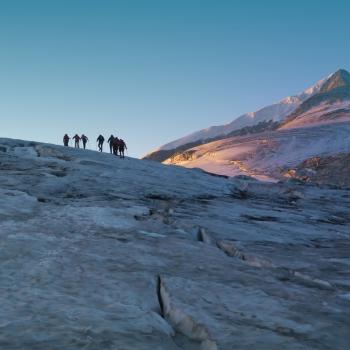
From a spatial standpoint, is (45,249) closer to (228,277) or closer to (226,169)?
(228,277)

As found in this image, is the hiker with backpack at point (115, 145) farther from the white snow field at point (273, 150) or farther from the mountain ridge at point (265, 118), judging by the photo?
the mountain ridge at point (265, 118)

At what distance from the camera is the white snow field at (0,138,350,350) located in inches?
254

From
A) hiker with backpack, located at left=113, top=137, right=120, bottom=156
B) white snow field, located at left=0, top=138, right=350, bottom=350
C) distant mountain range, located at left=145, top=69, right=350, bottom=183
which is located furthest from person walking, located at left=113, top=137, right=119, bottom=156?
distant mountain range, located at left=145, top=69, right=350, bottom=183

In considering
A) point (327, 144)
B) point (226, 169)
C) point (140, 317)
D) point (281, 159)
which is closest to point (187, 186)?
point (140, 317)

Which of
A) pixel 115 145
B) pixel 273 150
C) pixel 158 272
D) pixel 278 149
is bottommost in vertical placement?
pixel 158 272

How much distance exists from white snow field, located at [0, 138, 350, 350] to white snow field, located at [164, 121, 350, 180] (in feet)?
146

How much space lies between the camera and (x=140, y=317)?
6844 mm

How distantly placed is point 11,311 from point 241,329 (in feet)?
10.5

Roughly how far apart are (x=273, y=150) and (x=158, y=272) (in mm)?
71659

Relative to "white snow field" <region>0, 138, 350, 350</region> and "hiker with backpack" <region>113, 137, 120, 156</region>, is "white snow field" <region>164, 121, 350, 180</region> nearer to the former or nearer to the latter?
"hiker with backpack" <region>113, 137, 120, 156</region>

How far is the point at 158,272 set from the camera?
9.12 m

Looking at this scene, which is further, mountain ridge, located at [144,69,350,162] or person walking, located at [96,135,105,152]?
mountain ridge, located at [144,69,350,162]

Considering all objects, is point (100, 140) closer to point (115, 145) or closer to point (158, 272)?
point (115, 145)

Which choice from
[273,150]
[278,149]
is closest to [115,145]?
[273,150]
